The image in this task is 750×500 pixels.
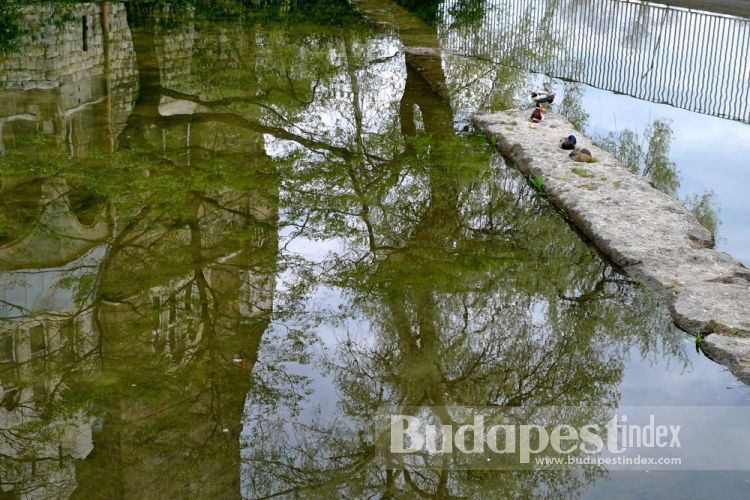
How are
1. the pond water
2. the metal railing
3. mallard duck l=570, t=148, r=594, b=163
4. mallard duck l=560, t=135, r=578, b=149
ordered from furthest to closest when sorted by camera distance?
1. the metal railing
2. mallard duck l=560, t=135, r=578, b=149
3. mallard duck l=570, t=148, r=594, b=163
4. the pond water

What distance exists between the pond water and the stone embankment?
17 cm

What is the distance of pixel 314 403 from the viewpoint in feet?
23.1

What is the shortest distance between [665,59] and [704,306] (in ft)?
40.3

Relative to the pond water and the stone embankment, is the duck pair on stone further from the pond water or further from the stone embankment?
the pond water

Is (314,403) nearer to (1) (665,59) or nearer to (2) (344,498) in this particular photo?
(2) (344,498)

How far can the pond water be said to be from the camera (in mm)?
6410

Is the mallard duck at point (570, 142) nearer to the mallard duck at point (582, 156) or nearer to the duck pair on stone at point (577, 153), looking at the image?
the duck pair on stone at point (577, 153)

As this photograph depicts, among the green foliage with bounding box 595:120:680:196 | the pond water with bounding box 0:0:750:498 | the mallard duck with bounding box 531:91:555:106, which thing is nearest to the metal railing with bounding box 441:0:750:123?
the pond water with bounding box 0:0:750:498

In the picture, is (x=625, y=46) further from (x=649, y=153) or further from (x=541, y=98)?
(x=649, y=153)

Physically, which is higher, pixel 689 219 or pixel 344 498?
pixel 689 219

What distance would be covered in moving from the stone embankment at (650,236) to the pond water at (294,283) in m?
0.17

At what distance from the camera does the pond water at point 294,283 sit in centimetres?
641

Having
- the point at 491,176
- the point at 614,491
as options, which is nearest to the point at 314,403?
the point at 614,491

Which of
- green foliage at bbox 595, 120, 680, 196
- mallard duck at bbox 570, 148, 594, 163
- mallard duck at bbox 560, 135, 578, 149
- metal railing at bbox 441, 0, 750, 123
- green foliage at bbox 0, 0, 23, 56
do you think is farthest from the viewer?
green foliage at bbox 0, 0, 23, 56
